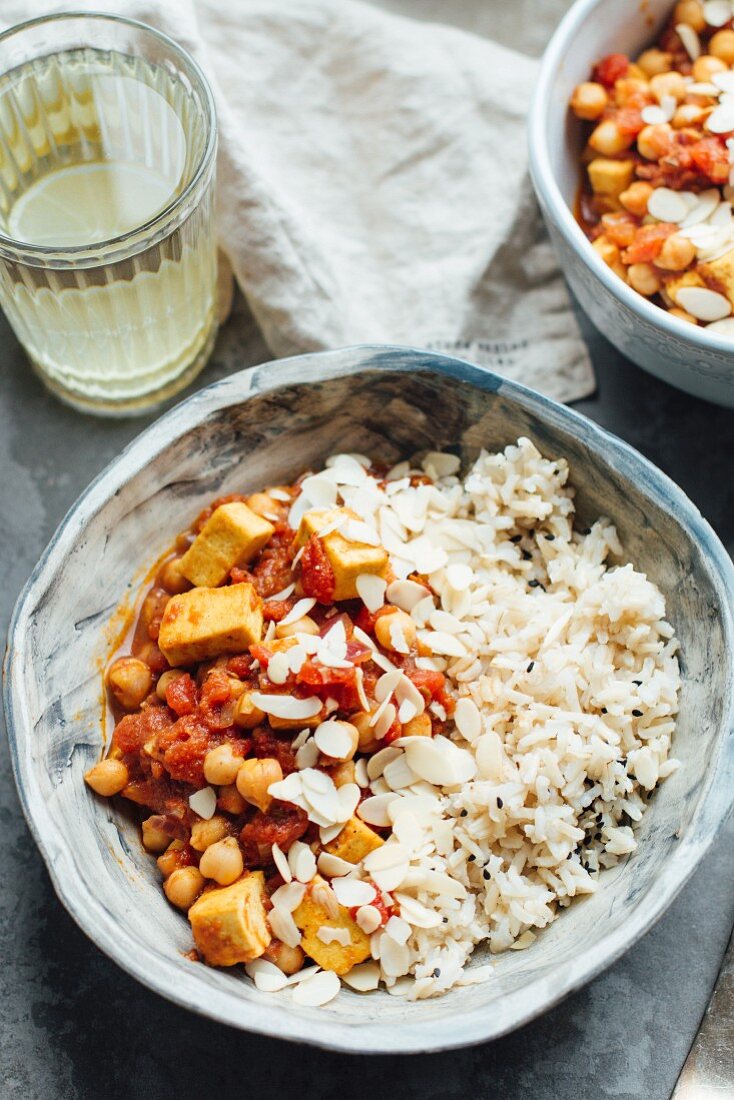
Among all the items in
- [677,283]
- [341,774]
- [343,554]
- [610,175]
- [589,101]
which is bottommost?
[341,774]

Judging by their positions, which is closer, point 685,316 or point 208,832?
point 208,832

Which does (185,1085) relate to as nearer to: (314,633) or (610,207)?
(314,633)

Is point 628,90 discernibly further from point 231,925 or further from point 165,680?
point 231,925

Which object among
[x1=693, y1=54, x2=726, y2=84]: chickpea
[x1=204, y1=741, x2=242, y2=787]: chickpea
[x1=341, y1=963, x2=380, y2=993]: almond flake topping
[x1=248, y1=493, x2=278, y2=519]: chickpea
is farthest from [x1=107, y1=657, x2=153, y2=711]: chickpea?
[x1=693, y1=54, x2=726, y2=84]: chickpea

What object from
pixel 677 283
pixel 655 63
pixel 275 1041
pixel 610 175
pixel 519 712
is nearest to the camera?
pixel 519 712

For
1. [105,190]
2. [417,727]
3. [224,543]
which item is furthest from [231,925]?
[105,190]

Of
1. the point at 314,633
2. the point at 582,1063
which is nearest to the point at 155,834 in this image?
the point at 314,633
